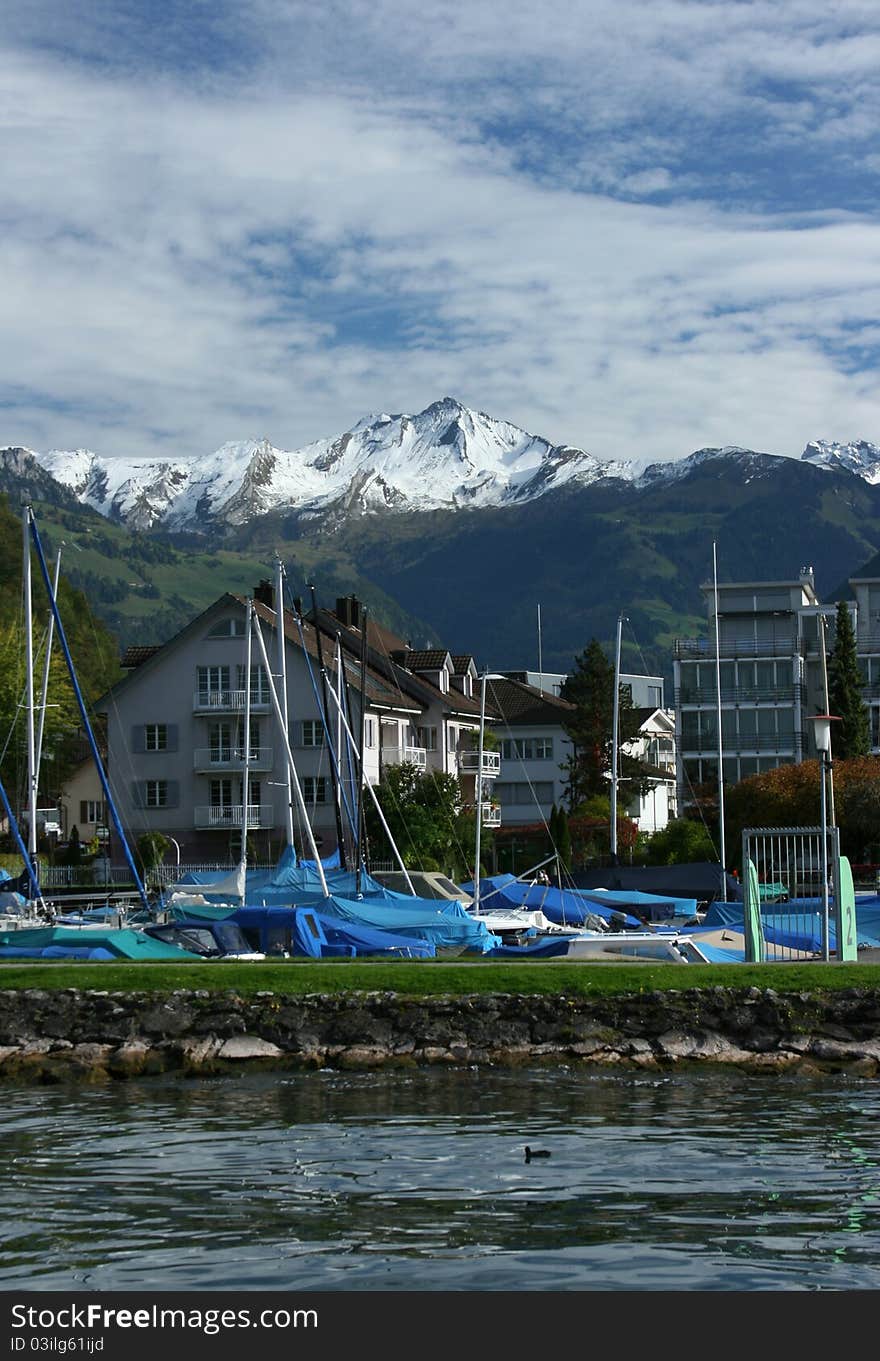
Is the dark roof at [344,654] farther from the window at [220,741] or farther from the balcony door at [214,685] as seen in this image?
the window at [220,741]

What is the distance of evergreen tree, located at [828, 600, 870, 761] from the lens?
98438 millimetres

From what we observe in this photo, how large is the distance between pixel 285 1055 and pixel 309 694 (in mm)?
60116

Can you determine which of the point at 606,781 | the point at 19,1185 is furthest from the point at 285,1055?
the point at 606,781

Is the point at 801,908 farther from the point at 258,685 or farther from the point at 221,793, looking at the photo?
the point at 221,793

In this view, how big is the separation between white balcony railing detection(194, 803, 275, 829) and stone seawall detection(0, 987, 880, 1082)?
57483mm

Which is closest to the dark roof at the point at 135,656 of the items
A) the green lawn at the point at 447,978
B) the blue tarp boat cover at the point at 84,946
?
the blue tarp boat cover at the point at 84,946

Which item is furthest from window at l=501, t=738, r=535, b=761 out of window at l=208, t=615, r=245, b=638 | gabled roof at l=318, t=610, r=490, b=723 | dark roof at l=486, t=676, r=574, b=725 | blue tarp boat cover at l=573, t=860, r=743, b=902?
blue tarp boat cover at l=573, t=860, r=743, b=902

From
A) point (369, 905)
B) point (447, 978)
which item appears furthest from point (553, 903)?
point (447, 978)

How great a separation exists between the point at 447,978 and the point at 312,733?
57.0 meters

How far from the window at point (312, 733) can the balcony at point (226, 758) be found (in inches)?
76.1

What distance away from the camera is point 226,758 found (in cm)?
9294

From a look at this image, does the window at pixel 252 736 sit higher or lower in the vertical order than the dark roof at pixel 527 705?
lower

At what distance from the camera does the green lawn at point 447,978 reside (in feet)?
110
